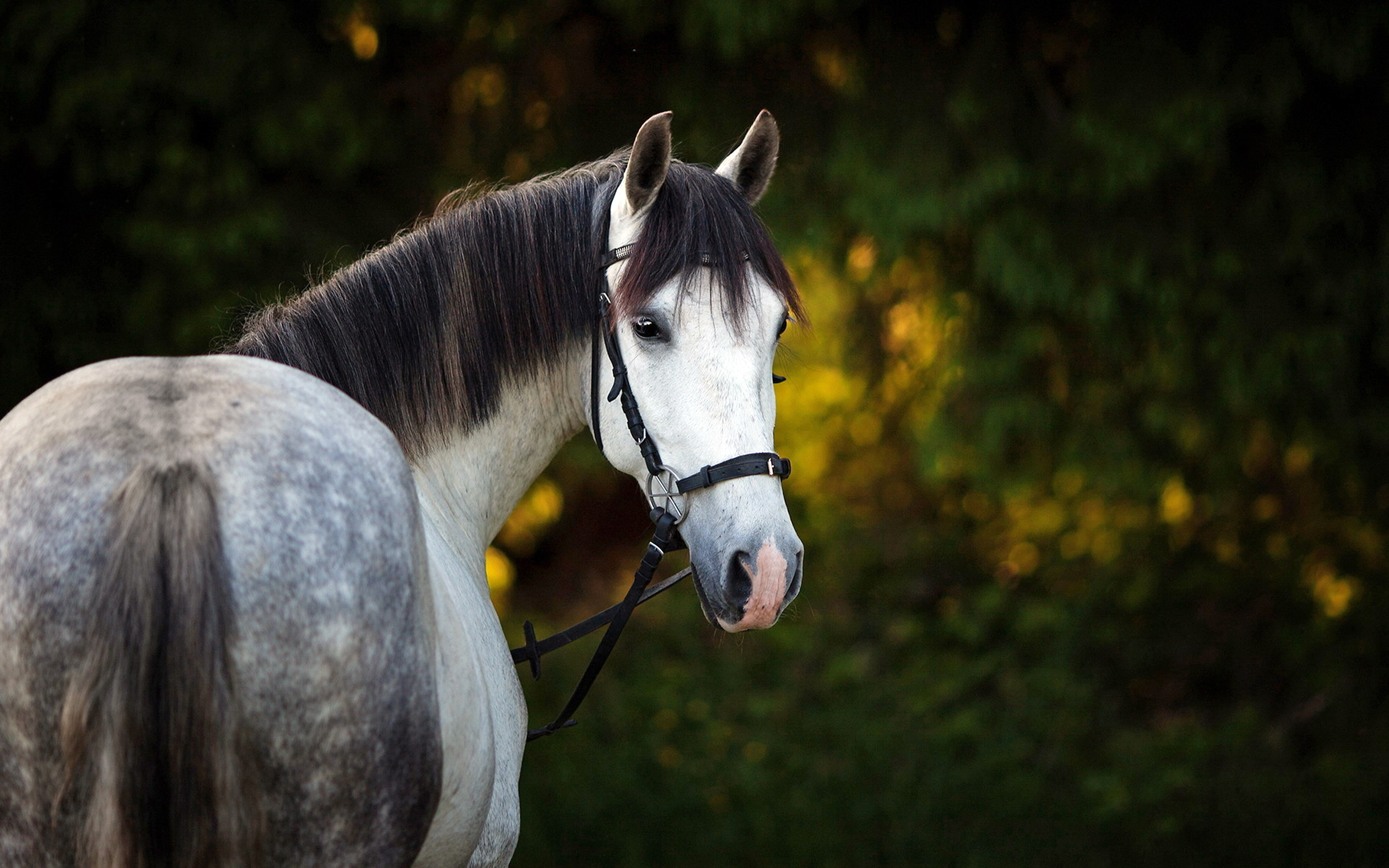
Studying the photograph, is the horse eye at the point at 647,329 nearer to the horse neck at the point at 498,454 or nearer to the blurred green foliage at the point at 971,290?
the horse neck at the point at 498,454

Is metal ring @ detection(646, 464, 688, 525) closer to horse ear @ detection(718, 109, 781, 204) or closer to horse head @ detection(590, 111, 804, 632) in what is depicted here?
horse head @ detection(590, 111, 804, 632)

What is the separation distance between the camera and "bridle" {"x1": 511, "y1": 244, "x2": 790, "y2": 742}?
1.94 metres

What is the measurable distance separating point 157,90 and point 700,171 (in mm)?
3591

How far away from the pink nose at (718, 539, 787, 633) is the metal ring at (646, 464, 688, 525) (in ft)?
0.61

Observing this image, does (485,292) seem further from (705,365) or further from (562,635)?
(562,635)

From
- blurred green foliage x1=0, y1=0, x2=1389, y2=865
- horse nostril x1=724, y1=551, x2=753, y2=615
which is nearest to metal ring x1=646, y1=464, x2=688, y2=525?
horse nostril x1=724, y1=551, x2=753, y2=615

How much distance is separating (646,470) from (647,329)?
0.29 meters

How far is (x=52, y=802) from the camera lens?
1.33 meters

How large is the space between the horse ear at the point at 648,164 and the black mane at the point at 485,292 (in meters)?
0.04

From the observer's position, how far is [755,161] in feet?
7.84

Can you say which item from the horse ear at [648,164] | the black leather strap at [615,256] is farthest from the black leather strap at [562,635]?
the horse ear at [648,164]

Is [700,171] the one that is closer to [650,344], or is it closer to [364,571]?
[650,344]

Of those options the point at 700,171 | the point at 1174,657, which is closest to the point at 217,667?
the point at 700,171

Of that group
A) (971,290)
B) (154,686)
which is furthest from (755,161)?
(971,290)
